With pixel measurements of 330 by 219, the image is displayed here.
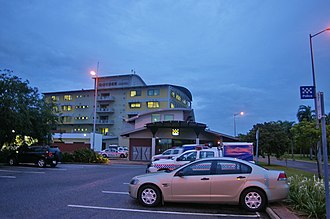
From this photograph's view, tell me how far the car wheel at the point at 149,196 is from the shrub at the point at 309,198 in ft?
12.3

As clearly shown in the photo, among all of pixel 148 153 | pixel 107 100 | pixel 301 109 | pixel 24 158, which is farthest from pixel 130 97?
pixel 24 158

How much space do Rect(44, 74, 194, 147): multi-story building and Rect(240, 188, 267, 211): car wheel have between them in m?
57.7

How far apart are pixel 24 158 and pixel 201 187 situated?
18.5m

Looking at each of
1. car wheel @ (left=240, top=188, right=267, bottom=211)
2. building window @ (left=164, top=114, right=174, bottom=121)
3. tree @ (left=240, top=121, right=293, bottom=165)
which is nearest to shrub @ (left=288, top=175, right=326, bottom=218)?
car wheel @ (left=240, top=188, right=267, bottom=211)

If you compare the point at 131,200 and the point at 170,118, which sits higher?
the point at 170,118

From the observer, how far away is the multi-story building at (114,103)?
6756 centimetres

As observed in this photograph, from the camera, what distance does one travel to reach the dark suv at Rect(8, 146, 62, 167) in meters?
21.7

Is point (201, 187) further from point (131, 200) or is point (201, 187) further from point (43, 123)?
point (43, 123)

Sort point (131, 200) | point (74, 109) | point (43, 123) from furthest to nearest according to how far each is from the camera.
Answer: point (74, 109), point (43, 123), point (131, 200)

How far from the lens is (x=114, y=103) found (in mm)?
73000

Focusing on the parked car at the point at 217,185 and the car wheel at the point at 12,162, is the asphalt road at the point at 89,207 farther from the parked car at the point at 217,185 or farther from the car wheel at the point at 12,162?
the car wheel at the point at 12,162

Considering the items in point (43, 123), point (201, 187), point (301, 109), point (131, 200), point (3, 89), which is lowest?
point (131, 200)

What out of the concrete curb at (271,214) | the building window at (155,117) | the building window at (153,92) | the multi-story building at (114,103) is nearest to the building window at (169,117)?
the building window at (155,117)

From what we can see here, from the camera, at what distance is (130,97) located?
233 feet
